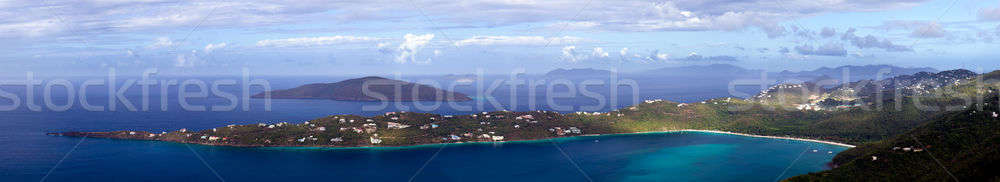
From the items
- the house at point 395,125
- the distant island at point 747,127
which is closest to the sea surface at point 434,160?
the distant island at point 747,127

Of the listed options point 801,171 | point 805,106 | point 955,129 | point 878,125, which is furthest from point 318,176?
point 805,106

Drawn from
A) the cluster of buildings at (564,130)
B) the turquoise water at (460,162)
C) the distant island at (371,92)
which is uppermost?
the distant island at (371,92)

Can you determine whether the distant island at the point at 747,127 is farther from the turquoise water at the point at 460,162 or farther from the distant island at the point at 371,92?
the distant island at the point at 371,92

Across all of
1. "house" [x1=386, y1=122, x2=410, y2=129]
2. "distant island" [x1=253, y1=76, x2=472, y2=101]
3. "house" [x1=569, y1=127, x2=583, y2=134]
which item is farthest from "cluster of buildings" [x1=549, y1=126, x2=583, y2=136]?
"distant island" [x1=253, y1=76, x2=472, y2=101]

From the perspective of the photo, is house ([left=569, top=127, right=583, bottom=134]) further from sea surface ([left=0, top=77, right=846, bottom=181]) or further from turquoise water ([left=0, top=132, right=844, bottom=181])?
turquoise water ([left=0, top=132, right=844, bottom=181])

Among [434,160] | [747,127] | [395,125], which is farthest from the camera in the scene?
[747,127]

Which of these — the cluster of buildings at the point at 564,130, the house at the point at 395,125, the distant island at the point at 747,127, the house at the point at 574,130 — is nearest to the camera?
the distant island at the point at 747,127

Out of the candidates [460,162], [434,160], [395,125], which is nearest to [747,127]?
[460,162]

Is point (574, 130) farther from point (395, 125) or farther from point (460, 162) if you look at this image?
point (460, 162)
